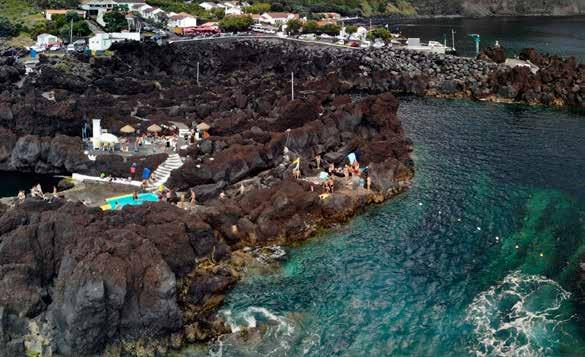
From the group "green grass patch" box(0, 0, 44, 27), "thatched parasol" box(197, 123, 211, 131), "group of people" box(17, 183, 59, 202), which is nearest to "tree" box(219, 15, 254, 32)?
"green grass patch" box(0, 0, 44, 27)

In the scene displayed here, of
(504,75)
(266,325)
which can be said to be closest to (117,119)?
(266,325)

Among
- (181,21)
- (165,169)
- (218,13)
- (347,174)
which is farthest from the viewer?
(218,13)

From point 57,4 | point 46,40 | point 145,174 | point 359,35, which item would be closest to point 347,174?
point 145,174

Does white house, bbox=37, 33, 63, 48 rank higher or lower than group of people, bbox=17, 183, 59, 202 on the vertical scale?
higher

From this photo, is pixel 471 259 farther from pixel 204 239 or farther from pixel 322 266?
pixel 204 239

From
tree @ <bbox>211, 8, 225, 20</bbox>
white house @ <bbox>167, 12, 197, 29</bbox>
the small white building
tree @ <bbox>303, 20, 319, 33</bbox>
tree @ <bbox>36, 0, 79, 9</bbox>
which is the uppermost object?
tree @ <bbox>36, 0, 79, 9</bbox>

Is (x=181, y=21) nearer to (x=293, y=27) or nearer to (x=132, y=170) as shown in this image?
(x=293, y=27)

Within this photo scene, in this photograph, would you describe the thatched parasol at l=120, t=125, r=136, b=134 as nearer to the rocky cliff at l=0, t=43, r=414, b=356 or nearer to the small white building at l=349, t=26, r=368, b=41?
the rocky cliff at l=0, t=43, r=414, b=356

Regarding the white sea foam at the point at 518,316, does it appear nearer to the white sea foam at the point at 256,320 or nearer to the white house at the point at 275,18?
the white sea foam at the point at 256,320
